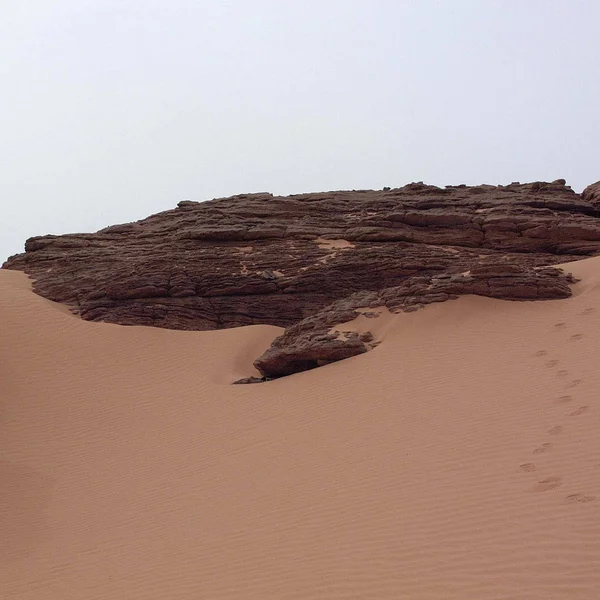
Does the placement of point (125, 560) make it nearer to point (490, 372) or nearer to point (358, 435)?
point (358, 435)

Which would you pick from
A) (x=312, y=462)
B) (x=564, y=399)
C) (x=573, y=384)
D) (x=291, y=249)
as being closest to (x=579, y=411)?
(x=564, y=399)

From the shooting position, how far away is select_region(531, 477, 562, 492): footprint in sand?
21.0 feet

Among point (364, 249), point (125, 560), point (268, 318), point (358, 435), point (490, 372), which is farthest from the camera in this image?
point (364, 249)

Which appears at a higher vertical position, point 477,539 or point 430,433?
point 430,433

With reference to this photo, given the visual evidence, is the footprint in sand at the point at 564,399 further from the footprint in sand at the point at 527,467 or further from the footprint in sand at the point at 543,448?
the footprint in sand at the point at 527,467

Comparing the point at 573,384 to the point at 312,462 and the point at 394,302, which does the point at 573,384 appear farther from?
the point at 394,302

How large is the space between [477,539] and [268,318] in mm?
11245

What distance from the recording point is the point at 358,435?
939 centimetres

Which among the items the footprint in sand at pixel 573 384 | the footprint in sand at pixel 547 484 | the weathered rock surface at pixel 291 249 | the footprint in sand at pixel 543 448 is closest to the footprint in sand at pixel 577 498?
the footprint in sand at pixel 547 484

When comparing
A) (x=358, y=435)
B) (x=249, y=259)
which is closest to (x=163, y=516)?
(x=358, y=435)

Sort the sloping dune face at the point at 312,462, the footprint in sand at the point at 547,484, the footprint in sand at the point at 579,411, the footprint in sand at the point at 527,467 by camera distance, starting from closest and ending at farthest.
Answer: the sloping dune face at the point at 312,462 → the footprint in sand at the point at 547,484 → the footprint in sand at the point at 527,467 → the footprint in sand at the point at 579,411

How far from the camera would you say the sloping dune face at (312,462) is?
5.86 metres

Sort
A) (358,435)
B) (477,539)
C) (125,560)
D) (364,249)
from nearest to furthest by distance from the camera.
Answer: (477,539), (125,560), (358,435), (364,249)

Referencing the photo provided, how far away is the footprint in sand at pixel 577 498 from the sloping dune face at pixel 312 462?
0.02 metres
